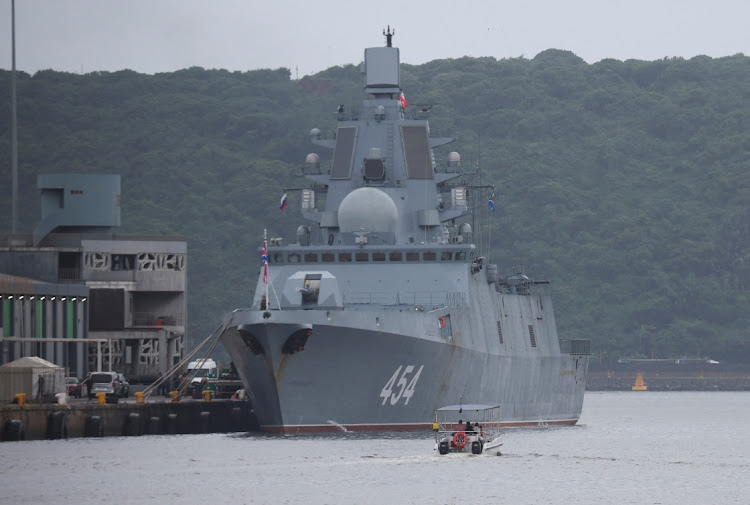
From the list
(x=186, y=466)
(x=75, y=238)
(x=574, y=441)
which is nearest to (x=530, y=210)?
(x=75, y=238)

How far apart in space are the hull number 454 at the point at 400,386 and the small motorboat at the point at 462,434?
1.45m

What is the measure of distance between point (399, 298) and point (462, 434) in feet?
33.4

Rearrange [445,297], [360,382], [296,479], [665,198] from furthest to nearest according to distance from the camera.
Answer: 1. [665,198]
2. [445,297]
3. [360,382]
4. [296,479]

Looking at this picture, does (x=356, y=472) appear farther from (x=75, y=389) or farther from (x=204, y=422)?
(x=75, y=389)

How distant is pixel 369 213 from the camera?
6375 centimetres

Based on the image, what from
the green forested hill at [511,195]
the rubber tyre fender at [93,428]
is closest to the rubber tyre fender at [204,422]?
the rubber tyre fender at [93,428]

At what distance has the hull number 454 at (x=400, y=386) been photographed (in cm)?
5841

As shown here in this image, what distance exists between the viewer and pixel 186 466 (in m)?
52.1

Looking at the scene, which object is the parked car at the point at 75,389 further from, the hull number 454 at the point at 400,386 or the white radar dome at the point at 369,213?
the hull number 454 at the point at 400,386

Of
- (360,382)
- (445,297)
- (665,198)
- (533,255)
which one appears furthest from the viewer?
(665,198)

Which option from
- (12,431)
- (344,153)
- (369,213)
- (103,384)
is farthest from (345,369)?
(103,384)

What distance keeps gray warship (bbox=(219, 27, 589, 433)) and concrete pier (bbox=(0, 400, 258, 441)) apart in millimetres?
4059

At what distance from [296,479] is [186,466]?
16.3 ft

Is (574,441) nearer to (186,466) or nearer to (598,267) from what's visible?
(186,466)
